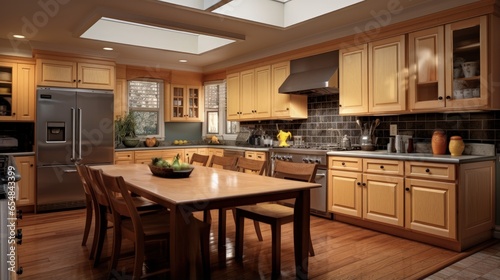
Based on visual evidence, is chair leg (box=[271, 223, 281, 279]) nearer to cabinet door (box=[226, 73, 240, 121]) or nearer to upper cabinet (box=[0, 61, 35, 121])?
cabinet door (box=[226, 73, 240, 121])

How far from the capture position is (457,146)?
359 cm

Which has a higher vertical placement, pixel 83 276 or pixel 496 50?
pixel 496 50

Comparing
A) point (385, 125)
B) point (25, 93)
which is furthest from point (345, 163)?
Answer: point (25, 93)

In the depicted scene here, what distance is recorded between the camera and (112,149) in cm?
555

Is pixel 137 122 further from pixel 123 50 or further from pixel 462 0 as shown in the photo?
pixel 462 0

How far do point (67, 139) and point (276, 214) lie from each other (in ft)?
12.0

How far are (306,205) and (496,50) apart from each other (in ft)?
7.79

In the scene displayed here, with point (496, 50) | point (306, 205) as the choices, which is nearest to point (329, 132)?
point (496, 50)

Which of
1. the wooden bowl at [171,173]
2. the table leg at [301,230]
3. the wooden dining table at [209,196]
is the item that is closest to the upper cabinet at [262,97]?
the wooden dining table at [209,196]

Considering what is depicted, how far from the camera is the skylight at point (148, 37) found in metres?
4.82

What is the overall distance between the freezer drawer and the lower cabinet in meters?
3.72

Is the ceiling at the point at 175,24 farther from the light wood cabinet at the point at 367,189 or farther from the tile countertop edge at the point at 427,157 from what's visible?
the light wood cabinet at the point at 367,189

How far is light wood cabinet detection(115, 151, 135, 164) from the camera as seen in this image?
577 cm

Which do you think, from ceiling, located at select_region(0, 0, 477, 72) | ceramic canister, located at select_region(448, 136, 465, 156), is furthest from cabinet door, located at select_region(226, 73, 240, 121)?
ceramic canister, located at select_region(448, 136, 465, 156)
